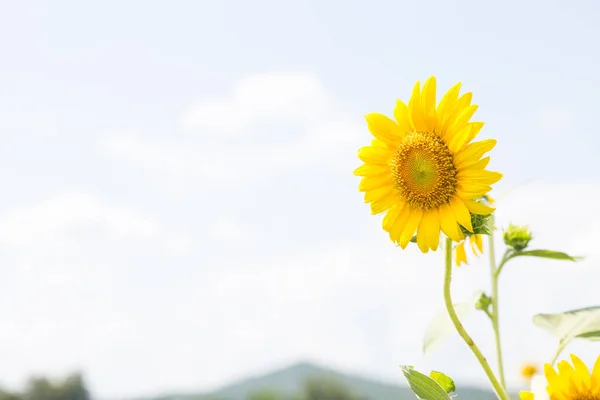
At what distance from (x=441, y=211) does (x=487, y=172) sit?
157 mm

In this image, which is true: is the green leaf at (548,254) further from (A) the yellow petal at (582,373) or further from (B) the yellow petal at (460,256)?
(A) the yellow petal at (582,373)

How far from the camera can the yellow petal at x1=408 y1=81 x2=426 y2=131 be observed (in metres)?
1.90

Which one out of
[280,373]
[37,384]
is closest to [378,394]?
[280,373]

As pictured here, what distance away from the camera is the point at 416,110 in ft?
6.27

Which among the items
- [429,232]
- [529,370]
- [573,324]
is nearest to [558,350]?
[573,324]

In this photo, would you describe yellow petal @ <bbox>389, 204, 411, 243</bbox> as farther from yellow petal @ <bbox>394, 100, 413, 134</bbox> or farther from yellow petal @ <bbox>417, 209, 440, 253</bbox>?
yellow petal @ <bbox>394, 100, 413, 134</bbox>

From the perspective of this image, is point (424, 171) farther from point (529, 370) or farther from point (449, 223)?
point (529, 370)

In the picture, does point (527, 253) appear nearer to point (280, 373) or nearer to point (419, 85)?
point (419, 85)

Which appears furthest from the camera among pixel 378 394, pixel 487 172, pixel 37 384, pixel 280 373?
pixel 280 373

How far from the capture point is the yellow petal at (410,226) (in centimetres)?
189

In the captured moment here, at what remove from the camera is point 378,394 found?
230 feet

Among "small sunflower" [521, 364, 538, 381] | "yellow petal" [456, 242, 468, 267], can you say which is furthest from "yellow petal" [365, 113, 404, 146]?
"small sunflower" [521, 364, 538, 381]

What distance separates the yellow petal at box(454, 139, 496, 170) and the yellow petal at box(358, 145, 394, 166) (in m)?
0.18

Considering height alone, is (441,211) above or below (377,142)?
below
